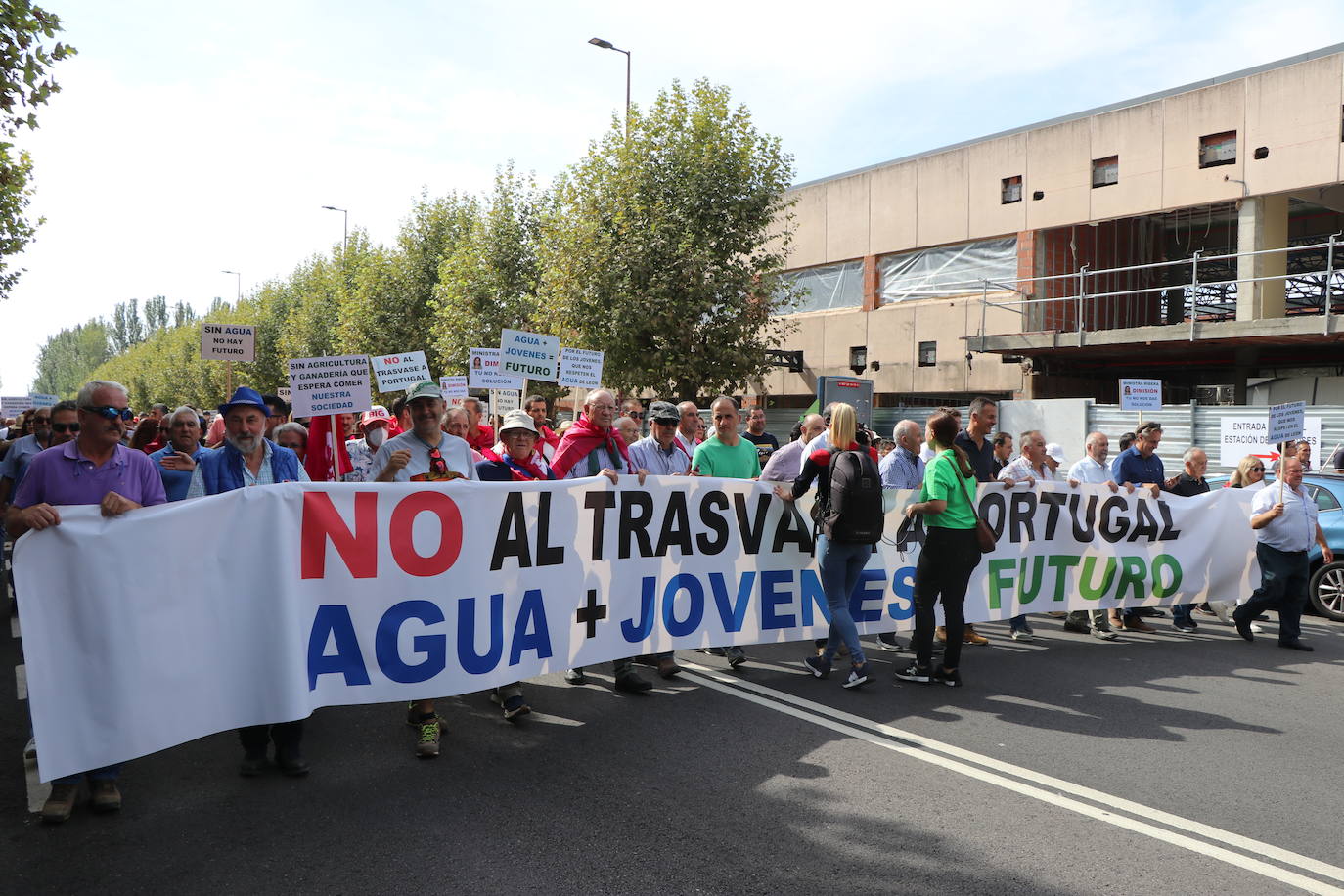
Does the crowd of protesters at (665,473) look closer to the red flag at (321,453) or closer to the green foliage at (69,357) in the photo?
the red flag at (321,453)

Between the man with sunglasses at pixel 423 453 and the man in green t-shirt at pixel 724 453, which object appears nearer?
the man with sunglasses at pixel 423 453

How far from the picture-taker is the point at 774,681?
274 inches

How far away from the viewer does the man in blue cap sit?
16.4 ft

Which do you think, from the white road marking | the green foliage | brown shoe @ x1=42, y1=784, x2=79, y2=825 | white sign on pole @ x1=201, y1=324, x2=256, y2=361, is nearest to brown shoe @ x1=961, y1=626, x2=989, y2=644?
the white road marking

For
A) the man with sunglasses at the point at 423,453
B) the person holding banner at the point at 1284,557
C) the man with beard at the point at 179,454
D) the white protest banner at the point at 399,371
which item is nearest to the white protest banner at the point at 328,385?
the man with beard at the point at 179,454

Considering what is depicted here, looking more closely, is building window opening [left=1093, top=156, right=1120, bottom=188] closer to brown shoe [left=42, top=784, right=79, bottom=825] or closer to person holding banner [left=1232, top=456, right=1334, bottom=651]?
person holding banner [left=1232, top=456, right=1334, bottom=651]

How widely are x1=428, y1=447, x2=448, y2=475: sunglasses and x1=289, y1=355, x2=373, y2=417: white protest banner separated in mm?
2679

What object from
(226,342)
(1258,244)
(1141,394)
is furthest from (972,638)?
(1258,244)

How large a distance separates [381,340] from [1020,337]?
69.5 feet

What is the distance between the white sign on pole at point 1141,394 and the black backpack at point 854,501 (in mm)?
11506

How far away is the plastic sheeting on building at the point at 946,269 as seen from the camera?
83.1ft

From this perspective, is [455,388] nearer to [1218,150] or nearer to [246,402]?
[246,402]


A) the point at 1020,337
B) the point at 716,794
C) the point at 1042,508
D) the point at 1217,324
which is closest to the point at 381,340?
the point at 1020,337

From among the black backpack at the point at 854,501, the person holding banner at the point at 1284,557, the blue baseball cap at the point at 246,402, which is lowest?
the person holding banner at the point at 1284,557
